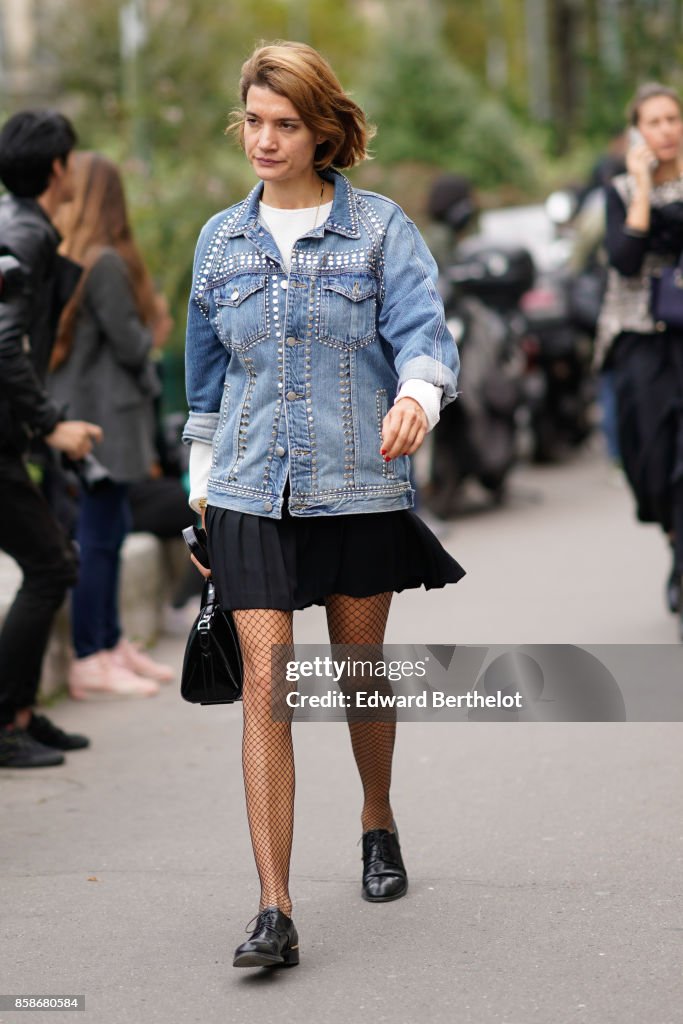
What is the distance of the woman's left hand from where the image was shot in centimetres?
388

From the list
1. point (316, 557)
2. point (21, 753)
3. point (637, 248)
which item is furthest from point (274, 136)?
point (637, 248)

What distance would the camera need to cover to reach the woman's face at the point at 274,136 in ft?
13.4

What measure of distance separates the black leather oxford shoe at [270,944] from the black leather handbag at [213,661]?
495mm

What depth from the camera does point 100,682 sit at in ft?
23.1

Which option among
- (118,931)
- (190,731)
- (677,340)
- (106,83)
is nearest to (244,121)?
(118,931)

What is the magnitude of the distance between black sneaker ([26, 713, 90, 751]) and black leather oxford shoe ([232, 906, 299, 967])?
7.41 ft

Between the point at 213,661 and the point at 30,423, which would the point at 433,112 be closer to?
the point at 30,423

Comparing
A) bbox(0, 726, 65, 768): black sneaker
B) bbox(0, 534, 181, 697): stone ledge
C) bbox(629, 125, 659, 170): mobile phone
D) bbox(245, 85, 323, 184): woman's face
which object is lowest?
bbox(0, 726, 65, 768): black sneaker

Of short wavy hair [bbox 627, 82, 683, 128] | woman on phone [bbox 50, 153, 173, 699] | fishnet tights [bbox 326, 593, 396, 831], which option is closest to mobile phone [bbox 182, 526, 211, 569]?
fishnet tights [bbox 326, 593, 396, 831]

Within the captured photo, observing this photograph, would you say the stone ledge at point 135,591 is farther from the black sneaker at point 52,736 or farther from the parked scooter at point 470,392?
the parked scooter at point 470,392

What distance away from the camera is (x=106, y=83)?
2725 centimetres

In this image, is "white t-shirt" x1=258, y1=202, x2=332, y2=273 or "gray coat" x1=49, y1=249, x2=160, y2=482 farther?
"gray coat" x1=49, y1=249, x2=160, y2=482

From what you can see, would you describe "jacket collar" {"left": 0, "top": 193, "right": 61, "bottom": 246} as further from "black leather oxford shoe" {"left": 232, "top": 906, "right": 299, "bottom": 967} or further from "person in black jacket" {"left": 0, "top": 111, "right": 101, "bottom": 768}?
"black leather oxford shoe" {"left": 232, "top": 906, "right": 299, "bottom": 967}

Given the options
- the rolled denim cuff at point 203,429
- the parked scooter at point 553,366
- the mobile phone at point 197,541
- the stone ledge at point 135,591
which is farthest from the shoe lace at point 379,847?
the parked scooter at point 553,366
